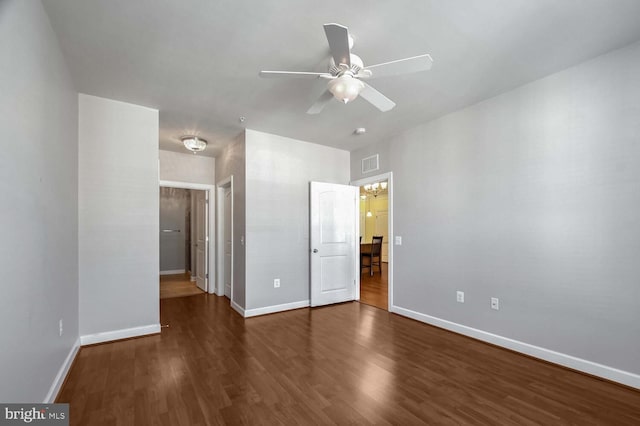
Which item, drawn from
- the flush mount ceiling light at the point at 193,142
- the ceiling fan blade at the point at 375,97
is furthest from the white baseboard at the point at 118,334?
the ceiling fan blade at the point at 375,97

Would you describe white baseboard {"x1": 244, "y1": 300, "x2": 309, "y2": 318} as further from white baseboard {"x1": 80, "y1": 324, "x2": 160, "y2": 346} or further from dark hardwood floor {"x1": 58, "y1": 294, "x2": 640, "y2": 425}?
white baseboard {"x1": 80, "y1": 324, "x2": 160, "y2": 346}

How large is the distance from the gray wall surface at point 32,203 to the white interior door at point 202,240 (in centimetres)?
282

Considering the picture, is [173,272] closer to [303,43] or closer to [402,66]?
[303,43]

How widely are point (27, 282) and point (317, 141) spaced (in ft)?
12.2

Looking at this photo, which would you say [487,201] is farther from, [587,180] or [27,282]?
[27,282]

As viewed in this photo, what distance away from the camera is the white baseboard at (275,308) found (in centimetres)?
394

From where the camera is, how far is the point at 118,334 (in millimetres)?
3094

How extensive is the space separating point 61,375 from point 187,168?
3.54m

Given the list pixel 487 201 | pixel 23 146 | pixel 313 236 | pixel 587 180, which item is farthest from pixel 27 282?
pixel 587 180

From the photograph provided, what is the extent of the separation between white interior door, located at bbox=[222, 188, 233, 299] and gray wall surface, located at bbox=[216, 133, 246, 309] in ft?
1.46

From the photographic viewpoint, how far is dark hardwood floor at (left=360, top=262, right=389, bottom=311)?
4.70 meters

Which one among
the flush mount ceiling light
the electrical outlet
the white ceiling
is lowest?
the electrical outlet

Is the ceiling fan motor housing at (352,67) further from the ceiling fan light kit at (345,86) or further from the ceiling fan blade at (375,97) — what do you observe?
the ceiling fan blade at (375,97)

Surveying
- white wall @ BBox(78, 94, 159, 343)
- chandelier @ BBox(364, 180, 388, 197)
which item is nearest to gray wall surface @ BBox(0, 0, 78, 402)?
white wall @ BBox(78, 94, 159, 343)
